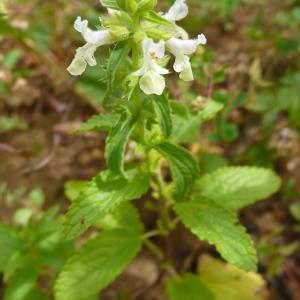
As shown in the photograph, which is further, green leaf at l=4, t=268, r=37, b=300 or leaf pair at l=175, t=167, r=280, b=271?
green leaf at l=4, t=268, r=37, b=300

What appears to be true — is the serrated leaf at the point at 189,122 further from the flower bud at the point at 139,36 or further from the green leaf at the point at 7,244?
the green leaf at the point at 7,244

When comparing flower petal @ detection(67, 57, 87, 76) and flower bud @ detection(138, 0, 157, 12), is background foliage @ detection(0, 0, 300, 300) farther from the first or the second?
flower bud @ detection(138, 0, 157, 12)

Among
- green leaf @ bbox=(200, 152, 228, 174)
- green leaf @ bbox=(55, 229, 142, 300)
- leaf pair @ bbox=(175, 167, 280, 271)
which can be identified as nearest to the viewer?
leaf pair @ bbox=(175, 167, 280, 271)

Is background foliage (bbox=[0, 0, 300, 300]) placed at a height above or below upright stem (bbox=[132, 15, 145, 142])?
below

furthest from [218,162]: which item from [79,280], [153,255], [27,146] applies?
[27,146]

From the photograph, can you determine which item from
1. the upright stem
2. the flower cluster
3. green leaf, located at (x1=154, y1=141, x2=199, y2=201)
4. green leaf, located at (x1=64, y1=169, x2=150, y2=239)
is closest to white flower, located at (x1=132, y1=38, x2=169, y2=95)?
the flower cluster

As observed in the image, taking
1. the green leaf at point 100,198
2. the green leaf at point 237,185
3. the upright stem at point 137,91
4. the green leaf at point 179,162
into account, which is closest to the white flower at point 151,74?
the upright stem at point 137,91
